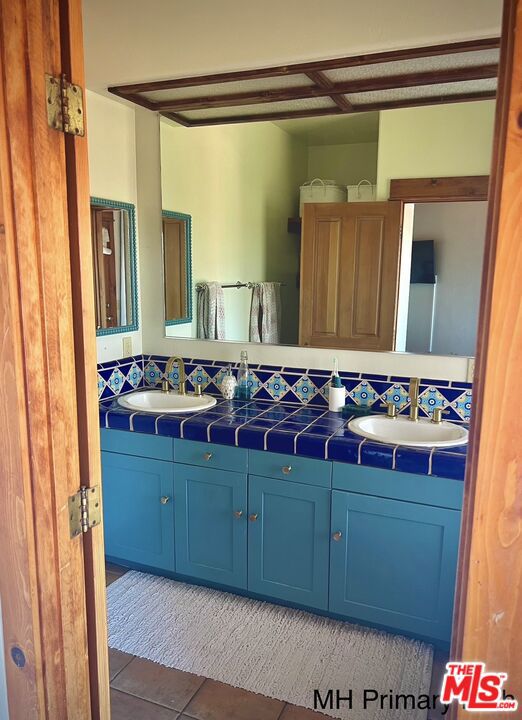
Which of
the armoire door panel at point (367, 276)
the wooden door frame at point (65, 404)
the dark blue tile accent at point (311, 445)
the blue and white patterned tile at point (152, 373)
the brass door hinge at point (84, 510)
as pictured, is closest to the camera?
the wooden door frame at point (65, 404)

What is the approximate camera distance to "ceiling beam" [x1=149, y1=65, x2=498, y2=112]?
6.85ft

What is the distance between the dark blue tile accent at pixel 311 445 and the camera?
6.84 feet

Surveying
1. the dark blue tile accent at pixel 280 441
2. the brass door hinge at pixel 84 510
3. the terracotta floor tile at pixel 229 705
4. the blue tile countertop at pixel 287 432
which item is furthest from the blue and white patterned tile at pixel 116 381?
the brass door hinge at pixel 84 510

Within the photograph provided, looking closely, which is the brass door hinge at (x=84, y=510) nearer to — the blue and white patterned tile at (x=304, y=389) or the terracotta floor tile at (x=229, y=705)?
the terracotta floor tile at (x=229, y=705)

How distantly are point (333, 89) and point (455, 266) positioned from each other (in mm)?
918

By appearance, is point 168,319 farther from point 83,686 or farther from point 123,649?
point 83,686

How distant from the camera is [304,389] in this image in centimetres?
264

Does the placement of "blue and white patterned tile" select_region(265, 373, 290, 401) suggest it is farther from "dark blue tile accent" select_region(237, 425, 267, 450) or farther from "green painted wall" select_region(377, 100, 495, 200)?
"green painted wall" select_region(377, 100, 495, 200)

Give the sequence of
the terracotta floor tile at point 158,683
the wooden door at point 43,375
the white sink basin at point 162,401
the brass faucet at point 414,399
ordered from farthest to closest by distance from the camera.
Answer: the white sink basin at point 162,401, the brass faucet at point 414,399, the terracotta floor tile at point 158,683, the wooden door at point 43,375

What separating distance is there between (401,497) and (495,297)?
56.4 inches

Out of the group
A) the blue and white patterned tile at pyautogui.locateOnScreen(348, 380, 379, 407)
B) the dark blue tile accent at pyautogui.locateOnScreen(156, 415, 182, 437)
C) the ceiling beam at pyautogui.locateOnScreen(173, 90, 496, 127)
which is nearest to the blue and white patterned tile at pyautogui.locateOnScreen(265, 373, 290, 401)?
the blue and white patterned tile at pyautogui.locateOnScreen(348, 380, 379, 407)

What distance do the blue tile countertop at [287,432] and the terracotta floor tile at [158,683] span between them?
2.84ft

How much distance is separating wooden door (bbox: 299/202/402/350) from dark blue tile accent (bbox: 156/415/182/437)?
0.73 m

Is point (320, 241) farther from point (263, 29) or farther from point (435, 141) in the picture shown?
point (263, 29)
